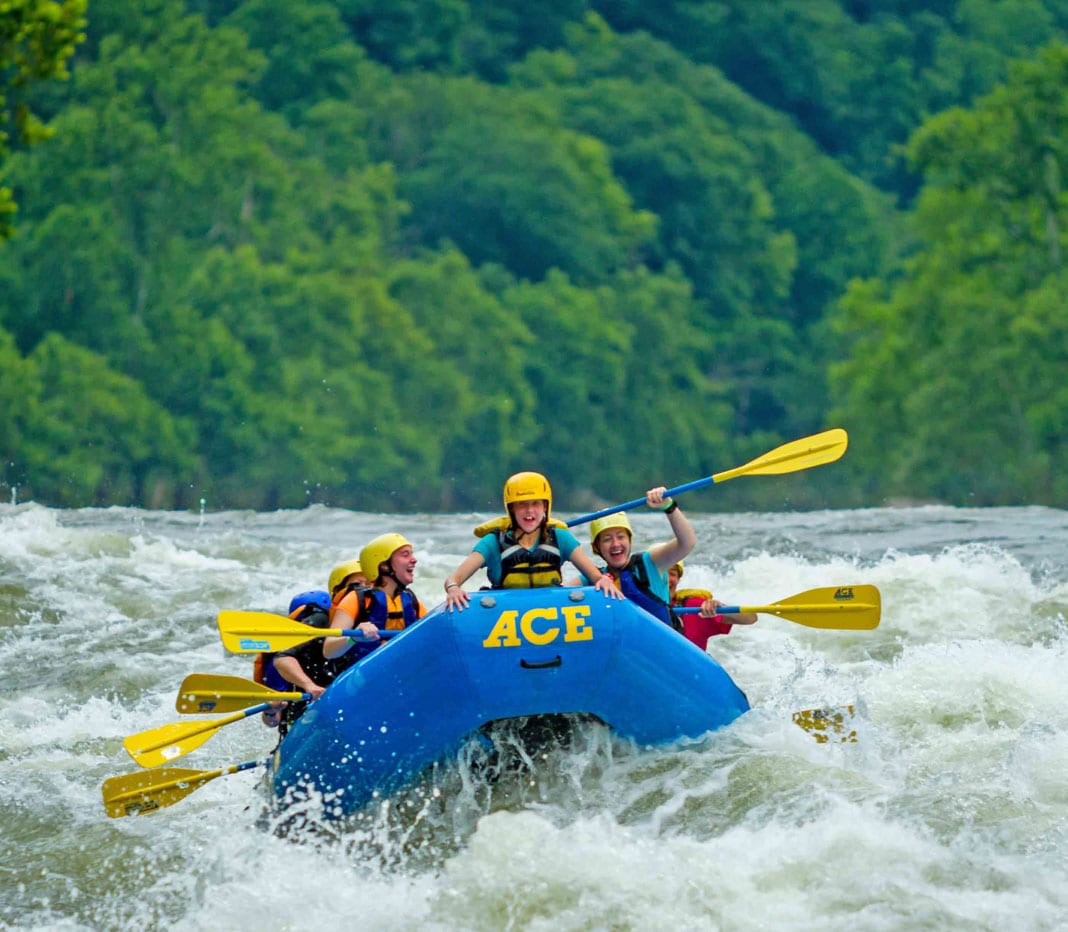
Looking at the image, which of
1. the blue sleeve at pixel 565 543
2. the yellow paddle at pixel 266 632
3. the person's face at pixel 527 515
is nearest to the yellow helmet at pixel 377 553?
the yellow paddle at pixel 266 632

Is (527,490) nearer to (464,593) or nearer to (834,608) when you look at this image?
(464,593)

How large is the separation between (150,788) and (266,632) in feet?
2.39

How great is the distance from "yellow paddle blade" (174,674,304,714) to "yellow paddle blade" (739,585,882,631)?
184 centimetres

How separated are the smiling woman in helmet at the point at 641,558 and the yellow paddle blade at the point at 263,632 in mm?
1147

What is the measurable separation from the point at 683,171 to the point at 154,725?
34.0 meters

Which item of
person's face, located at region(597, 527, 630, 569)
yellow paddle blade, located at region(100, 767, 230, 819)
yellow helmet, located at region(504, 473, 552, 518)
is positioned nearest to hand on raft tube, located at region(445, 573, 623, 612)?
yellow helmet, located at region(504, 473, 552, 518)

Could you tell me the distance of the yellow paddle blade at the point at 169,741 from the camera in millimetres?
6629

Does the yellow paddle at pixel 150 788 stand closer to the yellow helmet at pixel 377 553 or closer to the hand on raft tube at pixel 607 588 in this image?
the yellow helmet at pixel 377 553

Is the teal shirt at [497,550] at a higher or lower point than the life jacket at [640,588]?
higher

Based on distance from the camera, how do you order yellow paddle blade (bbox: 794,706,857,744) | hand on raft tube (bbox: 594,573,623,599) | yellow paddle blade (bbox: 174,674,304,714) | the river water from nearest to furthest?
the river water → hand on raft tube (bbox: 594,573,623,599) → yellow paddle blade (bbox: 174,674,304,714) → yellow paddle blade (bbox: 794,706,857,744)

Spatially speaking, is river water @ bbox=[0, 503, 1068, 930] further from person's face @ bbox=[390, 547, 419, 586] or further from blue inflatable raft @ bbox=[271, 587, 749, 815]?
person's face @ bbox=[390, 547, 419, 586]

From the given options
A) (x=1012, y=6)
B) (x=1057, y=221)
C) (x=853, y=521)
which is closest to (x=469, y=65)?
(x=1012, y=6)

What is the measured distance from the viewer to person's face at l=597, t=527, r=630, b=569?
22.8ft

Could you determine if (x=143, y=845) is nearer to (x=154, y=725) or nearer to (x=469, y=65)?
(x=154, y=725)
